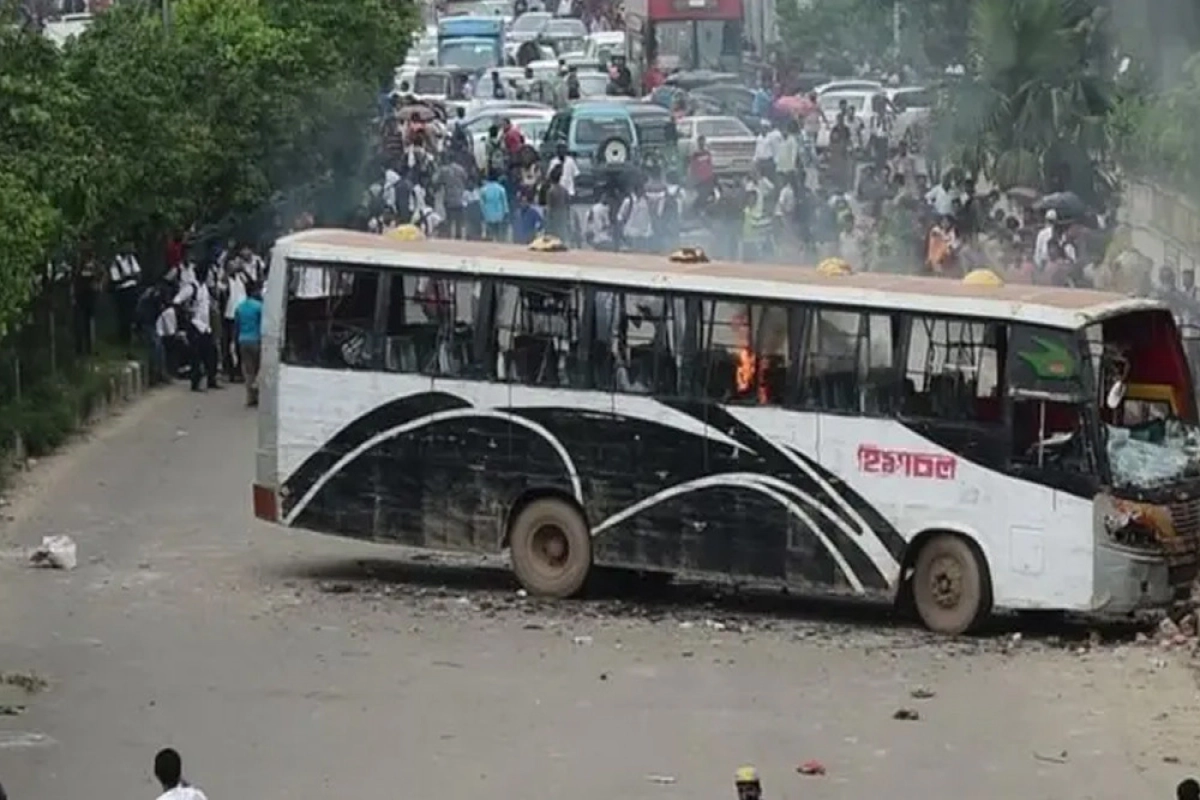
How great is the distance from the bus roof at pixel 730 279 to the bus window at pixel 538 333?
0.14 meters

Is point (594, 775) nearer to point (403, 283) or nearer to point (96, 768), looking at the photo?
point (96, 768)

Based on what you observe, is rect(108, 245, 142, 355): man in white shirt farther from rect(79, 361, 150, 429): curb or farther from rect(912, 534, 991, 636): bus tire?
rect(912, 534, 991, 636): bus tire

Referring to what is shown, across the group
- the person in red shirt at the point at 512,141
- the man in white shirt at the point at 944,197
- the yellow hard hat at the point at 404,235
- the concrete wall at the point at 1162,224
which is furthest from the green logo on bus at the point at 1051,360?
the person in red shirt at the point at 512,141

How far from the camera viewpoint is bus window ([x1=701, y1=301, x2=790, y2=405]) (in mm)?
22484

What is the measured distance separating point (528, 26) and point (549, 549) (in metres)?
58.2

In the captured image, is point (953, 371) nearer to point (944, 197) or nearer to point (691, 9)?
point (944, 197)

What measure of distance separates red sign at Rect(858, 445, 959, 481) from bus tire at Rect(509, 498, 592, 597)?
227cm

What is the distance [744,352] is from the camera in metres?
22.6

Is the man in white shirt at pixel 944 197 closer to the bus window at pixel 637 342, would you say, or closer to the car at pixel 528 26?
the bus window at pixel 637 342

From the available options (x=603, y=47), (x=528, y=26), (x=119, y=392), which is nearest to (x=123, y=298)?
(x=119, y=392)

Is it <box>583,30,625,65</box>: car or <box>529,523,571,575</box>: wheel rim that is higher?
<box>583,30,625,65</box>: car

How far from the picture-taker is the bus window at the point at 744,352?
22484 millimetres

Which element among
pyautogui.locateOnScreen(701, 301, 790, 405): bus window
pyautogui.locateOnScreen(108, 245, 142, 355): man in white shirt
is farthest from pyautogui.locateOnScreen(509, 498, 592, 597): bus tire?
pyautogui.locateOnScreen(108, 245, 142, 355): man in white shirt

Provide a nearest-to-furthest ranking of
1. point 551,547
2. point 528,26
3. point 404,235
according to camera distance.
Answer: point 551,547, point 404,235, point 528,26
